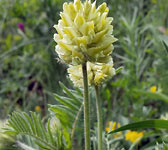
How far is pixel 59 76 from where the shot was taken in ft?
6.37

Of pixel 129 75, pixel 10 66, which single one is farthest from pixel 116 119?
pixel 10 66

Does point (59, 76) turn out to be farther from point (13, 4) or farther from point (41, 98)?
point (13, 4)

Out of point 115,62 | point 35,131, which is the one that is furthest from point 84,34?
point 115,62

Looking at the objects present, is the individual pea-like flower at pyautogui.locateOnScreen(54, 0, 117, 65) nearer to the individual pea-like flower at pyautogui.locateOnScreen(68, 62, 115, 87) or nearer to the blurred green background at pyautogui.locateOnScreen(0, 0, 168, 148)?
the individual pea-like flower at pyautogui.locateOnScreen(68, 62, 115, 87)

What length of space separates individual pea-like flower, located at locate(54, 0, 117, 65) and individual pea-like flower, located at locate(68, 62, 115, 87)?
12 centimetres

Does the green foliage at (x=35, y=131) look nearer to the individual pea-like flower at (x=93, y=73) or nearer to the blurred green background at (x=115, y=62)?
the individual pea-like flower at (x=93, y=73)

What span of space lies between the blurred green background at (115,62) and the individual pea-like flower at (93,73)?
0.66 metres

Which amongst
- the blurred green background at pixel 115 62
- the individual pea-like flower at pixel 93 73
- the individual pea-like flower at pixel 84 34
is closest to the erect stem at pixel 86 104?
the individual pea-like flower at pixel 84 34

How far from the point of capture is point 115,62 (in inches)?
88.2

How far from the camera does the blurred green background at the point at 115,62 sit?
5.52 ft

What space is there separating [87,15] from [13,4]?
2196 millimetres

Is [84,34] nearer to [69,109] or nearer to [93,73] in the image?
[93,73]

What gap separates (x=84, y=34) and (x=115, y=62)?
1.66 metres

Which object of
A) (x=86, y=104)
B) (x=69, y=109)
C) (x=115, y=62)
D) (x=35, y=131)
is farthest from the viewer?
(x=115, y=62)
